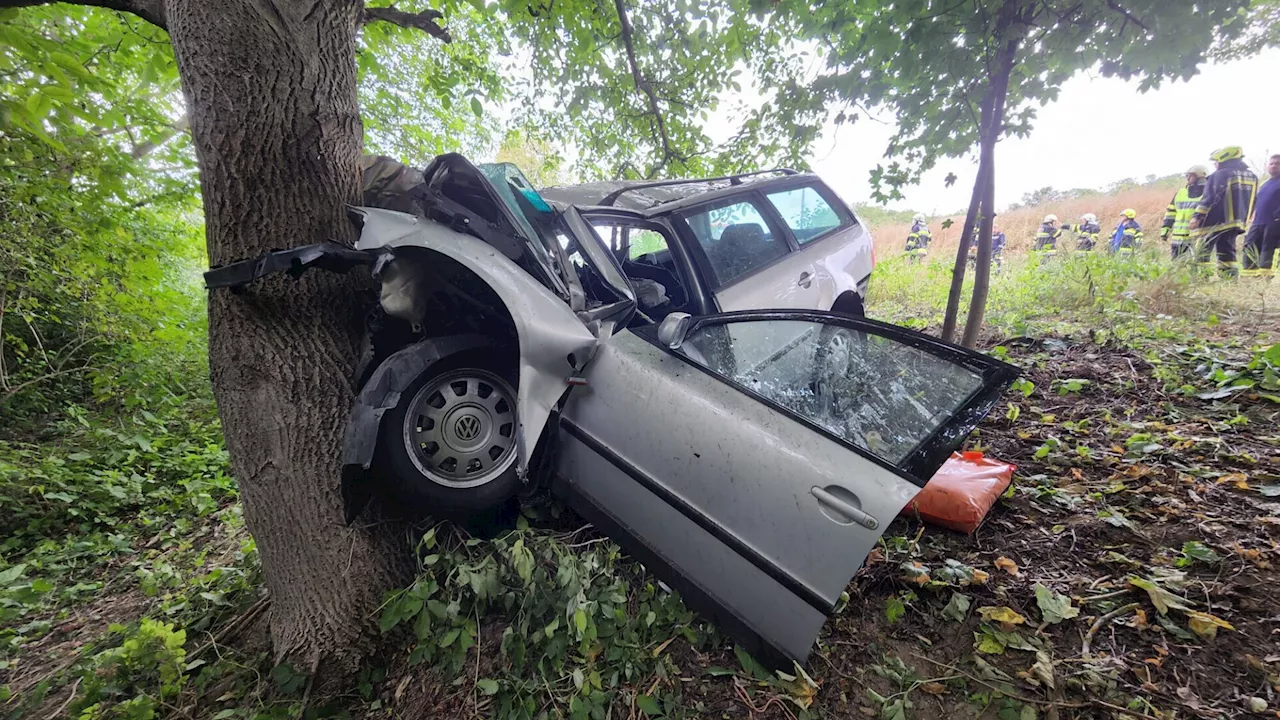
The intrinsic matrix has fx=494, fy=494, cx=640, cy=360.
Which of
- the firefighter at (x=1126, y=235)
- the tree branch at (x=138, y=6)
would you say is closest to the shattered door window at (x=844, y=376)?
the tree branch at (x=138, y=6)

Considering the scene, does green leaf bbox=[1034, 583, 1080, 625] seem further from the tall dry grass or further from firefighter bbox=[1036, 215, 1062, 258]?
firefighter bbox=[1036, 215, 1062, 258]

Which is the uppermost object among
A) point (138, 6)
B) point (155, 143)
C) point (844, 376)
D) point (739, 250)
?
point (155, 143)

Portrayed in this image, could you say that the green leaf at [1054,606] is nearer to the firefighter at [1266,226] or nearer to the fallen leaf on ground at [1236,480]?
the fallen leaf on ground at [1236,480]

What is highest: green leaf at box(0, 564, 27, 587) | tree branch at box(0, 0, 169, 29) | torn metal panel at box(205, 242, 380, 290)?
tree branch at box(0, 0, 169, 29)

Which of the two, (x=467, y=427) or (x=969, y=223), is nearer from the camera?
(x=467, y=427)

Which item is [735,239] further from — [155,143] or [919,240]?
[919,240]

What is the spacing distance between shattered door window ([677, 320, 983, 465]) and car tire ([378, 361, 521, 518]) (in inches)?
33.0

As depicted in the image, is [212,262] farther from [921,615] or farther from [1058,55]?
[1058,55]

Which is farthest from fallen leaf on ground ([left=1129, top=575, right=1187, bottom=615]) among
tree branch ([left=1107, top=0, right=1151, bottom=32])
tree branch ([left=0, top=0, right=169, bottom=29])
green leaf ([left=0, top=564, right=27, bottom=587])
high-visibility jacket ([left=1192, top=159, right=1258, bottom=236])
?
high-visibility jacket ([left=1192, top=159, right=1258, bottom=236])

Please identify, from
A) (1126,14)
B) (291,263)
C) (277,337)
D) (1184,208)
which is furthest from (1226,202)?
(277,337)

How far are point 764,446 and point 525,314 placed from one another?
1.00m

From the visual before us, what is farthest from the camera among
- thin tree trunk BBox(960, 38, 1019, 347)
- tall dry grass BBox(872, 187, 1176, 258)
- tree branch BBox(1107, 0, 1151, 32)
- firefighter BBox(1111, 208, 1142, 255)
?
tall dry grass BBox(872, 187, 1176, 258)

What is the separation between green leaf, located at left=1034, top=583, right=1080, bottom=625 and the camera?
1.79 m

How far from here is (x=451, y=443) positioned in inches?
77.4
